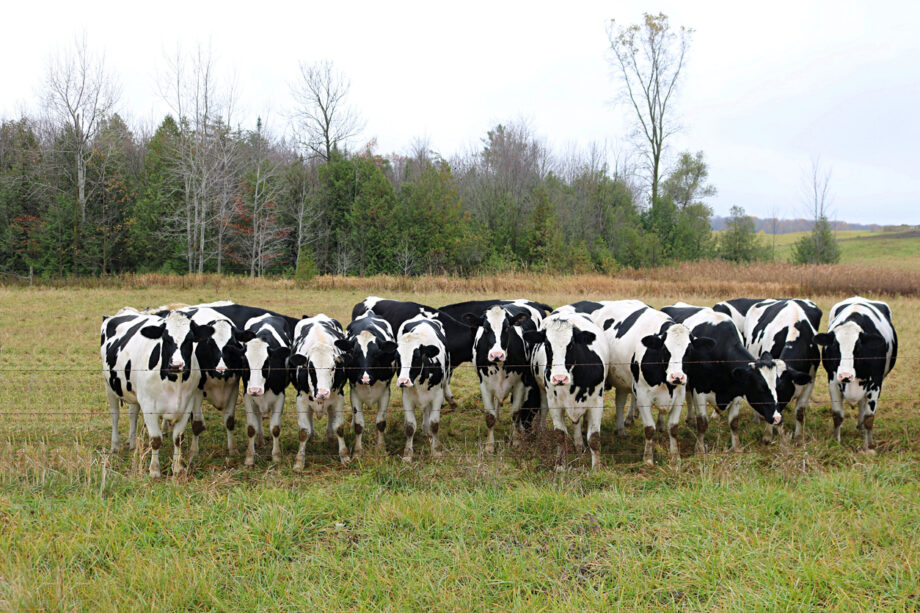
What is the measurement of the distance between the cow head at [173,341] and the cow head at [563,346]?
13.8 feet

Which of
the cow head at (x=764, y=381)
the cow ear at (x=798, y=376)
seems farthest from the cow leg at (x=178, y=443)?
the cow ear at (x=798, y=376)

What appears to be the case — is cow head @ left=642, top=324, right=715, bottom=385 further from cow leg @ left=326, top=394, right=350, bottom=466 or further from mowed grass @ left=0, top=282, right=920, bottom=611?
cow leg @ left=326, top=394, right=350, bottom=466

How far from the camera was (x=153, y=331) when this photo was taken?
692 cm

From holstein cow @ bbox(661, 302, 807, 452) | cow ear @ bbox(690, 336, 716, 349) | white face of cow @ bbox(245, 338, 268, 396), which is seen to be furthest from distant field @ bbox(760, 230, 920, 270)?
white face of cow @ bbox(245, 338, 268, 396)

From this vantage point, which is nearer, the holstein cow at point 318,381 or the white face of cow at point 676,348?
the white face of cow at point 676,348

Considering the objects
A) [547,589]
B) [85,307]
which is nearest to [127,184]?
[85,307]

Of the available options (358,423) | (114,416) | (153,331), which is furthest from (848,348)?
(114,416)

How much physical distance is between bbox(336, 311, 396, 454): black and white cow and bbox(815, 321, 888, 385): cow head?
554 cm

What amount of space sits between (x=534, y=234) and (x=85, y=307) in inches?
971

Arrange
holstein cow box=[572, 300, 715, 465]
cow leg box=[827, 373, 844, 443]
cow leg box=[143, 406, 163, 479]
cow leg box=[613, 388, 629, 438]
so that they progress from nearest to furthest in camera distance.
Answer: cow leg box=[143, 406, 163, 479] → holstein cow box=[572, 300, 715, 465] → cow leg box=[827, 373, 844, 443] → cow leg box=[613, 388, 629, 438]

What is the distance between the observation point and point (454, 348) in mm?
9648

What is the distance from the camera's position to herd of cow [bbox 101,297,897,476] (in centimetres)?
703

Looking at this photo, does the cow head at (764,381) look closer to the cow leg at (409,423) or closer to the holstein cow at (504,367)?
the holstein cow at (504,367)

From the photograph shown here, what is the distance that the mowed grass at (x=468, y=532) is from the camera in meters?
4.12
